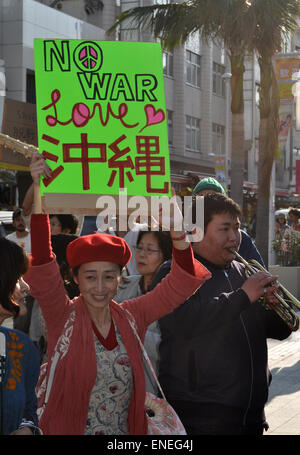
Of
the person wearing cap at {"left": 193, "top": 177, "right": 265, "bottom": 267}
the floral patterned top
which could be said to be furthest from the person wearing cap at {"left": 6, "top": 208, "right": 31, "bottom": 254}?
the floral patterned top

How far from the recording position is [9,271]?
2.93 metres

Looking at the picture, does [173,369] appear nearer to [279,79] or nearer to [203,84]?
[279,79]

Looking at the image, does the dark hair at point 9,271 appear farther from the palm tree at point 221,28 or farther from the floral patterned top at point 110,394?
the palm tree at point 221,28

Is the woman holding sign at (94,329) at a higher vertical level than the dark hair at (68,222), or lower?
lower

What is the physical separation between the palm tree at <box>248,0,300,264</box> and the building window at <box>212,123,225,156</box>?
27.8m

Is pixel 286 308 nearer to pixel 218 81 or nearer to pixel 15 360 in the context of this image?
pixel 15 360

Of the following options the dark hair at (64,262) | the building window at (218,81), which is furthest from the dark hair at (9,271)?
the building window at (218,81)

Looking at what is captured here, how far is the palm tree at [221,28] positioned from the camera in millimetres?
16766

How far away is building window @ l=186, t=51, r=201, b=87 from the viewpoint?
138 ft

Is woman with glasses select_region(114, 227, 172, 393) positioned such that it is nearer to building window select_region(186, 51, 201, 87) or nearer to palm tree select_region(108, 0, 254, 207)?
palm tree select_region(108, 0, 254, 207)

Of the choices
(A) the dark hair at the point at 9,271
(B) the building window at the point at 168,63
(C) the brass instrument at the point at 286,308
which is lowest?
(C) the brass instrument at the point at 286,308

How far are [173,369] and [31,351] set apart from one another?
3.45 feet

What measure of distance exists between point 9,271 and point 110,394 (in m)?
0.67

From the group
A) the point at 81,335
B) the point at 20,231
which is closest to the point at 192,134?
the point at 20,231
